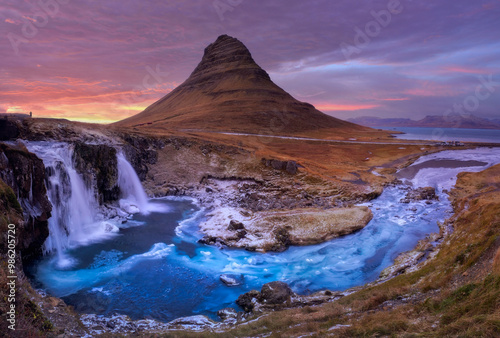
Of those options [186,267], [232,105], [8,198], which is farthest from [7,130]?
[232,105]

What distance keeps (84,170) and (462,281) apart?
103ft

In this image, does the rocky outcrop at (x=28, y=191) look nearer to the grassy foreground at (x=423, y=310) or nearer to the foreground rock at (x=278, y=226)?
the foreground rock at (x=278, y=226)

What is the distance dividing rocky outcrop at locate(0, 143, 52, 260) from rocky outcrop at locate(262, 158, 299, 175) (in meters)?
31.1

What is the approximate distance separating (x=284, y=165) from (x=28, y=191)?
32.6 metres

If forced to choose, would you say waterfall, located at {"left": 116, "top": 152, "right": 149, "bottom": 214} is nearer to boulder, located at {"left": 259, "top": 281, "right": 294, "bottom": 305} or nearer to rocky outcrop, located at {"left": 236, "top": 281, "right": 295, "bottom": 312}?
rocky outcrop, located at {"left": 236, "top": 281, "right": 295, "bottom": 312}

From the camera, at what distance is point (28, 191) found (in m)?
19.7

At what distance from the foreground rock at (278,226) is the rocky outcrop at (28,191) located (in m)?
11.8

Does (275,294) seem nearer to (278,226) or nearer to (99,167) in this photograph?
(278,226)

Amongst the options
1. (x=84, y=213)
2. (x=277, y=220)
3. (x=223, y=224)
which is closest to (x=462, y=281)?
(x=277, y=220)

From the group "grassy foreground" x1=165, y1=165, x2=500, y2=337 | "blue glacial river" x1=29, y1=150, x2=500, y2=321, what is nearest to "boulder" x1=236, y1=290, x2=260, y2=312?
"blue glacial river" x1=29, y1=150, x2=500, y2=321

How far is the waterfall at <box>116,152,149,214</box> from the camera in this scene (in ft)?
111

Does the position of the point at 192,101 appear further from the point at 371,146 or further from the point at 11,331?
the point at 11,331

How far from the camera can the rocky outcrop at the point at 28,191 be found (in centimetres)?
1855

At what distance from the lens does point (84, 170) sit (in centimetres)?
3012
